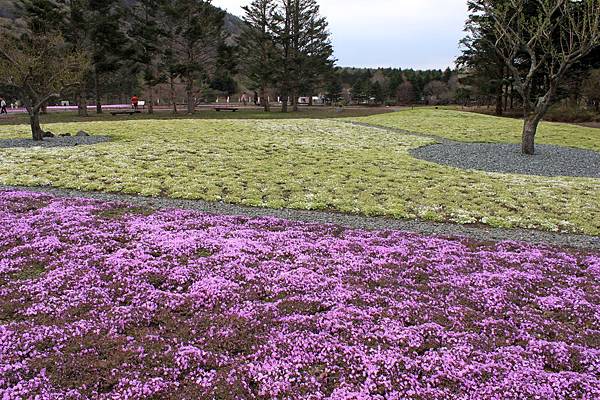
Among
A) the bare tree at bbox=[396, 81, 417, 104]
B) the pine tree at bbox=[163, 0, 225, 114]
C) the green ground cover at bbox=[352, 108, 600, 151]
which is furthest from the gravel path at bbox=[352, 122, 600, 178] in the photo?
the bare tree at bbox=[396, 81, 417, 104]

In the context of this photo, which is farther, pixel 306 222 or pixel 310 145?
pixel 310 145

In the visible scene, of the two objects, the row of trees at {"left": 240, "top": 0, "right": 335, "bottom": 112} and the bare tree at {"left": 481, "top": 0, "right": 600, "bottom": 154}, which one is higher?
the row of trees at {"left": 240, "top": 0, "right": 335, "bottom": 112}

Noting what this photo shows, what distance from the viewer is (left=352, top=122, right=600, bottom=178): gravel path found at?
25453mm

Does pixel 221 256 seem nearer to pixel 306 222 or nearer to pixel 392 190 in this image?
pixel 306 222

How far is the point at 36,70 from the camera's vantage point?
28.7 m

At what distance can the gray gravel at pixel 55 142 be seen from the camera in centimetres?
2862

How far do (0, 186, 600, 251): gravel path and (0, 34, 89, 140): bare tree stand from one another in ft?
49.5

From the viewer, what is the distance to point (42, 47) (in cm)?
3055

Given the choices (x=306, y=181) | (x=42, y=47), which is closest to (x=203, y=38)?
(x=42, y=47)

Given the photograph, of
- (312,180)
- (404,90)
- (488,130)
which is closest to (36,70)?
(312,180)

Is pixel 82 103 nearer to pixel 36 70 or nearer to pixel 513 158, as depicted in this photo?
pixel 36 70

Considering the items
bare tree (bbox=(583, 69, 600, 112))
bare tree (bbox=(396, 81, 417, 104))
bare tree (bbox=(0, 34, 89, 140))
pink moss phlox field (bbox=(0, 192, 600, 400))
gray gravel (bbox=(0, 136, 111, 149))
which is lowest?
pink moss phlox field (bbox=(0, 192, 600, 400))

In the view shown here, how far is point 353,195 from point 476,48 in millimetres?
58638

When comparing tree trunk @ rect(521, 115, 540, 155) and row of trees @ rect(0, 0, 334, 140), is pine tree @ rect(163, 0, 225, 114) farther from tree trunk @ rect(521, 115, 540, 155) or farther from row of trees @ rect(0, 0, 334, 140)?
tree trunk @ rect(521, 115, 540, 155)
